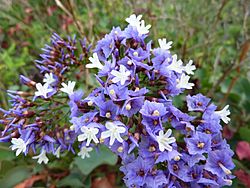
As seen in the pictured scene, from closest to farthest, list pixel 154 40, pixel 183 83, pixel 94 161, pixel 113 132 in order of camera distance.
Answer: pixel 113 132 → pixel 183 83 → pixel 94 161 → pixel 154 40

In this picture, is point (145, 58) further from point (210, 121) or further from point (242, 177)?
point (242, 177)

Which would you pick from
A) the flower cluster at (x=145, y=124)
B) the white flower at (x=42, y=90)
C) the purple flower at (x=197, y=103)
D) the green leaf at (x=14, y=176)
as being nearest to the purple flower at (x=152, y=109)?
the flower cluster at (x=145, y=124)

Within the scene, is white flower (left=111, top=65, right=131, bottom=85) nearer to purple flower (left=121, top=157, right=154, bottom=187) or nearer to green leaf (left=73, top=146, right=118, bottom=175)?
purple flower (left=121, top=157, right=154, bottom=187)

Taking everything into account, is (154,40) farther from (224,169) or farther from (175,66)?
(224,169)

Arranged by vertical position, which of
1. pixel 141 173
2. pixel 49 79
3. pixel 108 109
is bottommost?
pixel 141 173

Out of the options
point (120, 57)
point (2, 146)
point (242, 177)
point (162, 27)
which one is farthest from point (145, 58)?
point (162, 27)

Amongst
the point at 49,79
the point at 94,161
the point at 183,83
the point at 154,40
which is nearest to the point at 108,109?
the point at 183,83

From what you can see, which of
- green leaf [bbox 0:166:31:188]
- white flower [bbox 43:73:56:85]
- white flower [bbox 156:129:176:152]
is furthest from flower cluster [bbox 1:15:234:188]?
green leaf [bbox 0:166:31:188]

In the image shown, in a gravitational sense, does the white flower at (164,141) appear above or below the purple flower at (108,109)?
below

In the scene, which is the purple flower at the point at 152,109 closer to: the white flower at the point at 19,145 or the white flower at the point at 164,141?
the white flower at the point at 164,141
